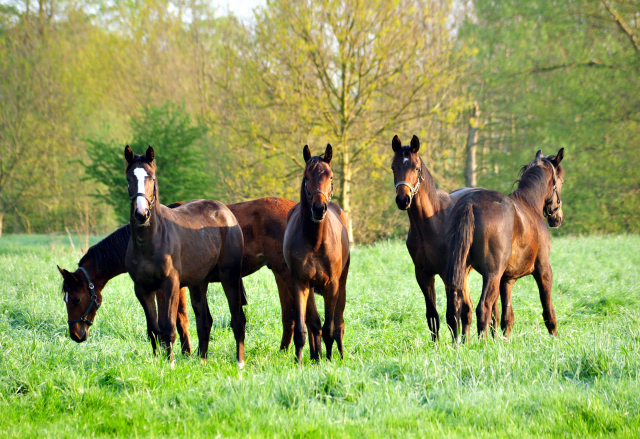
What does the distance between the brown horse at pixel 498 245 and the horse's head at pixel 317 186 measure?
142 cm

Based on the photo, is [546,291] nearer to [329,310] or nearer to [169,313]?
[329,310]

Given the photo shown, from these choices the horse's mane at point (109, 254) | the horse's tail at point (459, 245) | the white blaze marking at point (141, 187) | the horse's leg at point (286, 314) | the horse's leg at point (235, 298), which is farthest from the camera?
the horse's leg at point (286, 314)

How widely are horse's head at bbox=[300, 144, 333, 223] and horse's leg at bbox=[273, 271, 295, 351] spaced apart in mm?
1921

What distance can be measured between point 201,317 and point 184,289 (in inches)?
41.9

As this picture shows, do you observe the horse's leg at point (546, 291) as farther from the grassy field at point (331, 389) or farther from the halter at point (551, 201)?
the halter at point (551, 201)

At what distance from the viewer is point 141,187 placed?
4.83 meters

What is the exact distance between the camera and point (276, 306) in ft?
26.8

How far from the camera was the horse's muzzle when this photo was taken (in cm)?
561

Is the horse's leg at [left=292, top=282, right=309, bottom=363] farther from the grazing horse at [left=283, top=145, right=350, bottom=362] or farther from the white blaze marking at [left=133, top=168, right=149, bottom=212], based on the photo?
the white blaze marking at [left=133, top=168, right=149, bottom=212]

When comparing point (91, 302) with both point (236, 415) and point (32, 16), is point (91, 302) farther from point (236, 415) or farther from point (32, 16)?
point (32, 16)

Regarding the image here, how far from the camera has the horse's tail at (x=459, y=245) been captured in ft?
16.8

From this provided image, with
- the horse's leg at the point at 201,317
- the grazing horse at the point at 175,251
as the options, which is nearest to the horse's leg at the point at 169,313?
the grazing horse at the point at 175,251

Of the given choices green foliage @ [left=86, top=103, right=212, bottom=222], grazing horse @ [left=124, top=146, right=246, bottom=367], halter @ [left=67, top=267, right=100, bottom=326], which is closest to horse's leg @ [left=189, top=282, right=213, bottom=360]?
grazing horse @ [left=124, top=146, right=246, bottom=367]

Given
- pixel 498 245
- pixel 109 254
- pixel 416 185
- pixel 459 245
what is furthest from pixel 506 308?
pixel 109 254
